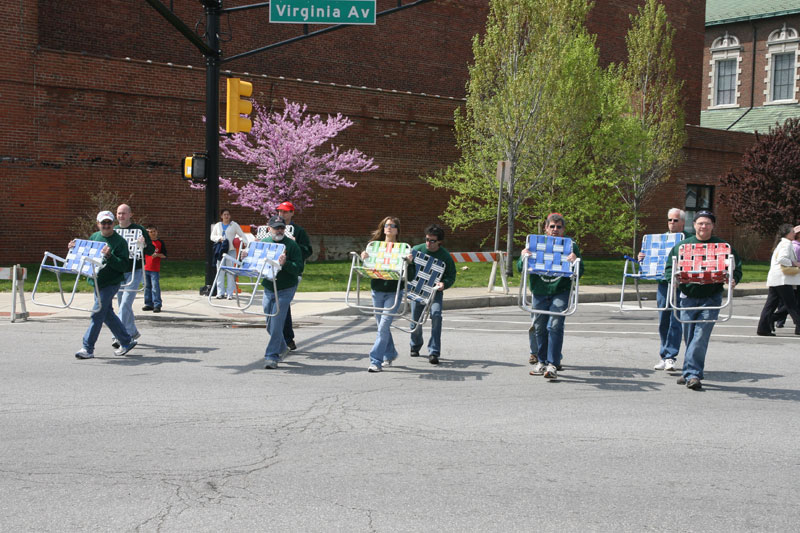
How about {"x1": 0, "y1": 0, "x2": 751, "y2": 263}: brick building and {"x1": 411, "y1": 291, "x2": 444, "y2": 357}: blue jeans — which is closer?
{"x1": 411, "y1": 291, "x2": 444, "y2": 357}: blue jeans

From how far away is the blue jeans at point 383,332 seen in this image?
374 inches

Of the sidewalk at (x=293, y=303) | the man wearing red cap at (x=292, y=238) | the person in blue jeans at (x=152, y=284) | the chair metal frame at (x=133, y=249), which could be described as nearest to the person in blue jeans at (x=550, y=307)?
the man wearing red cap at (x=292, y=238)

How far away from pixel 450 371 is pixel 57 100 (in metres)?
19.3

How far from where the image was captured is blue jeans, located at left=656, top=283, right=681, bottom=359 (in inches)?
381

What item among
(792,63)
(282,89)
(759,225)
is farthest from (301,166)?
(792,63)

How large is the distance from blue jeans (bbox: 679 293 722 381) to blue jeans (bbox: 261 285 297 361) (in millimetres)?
4315

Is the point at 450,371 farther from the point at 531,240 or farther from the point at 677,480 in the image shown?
the point at 677,480

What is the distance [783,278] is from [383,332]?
712 centimetres

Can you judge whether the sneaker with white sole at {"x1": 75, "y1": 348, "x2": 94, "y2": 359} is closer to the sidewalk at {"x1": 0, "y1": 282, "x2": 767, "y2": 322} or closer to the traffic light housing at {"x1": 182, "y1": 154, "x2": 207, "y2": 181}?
the sidewalk at {"x1": 0, "y1": 282, "x2": 767, "y2": 322}

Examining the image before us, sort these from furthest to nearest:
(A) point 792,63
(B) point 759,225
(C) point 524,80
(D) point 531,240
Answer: (A) point 792,63
(B) point 759,225
(C) point 524,80
(D) point 531,240

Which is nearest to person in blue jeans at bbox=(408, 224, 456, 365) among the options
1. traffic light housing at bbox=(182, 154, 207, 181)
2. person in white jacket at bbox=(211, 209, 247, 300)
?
person in white jacket at bbox=(211, 209, 247, 300)

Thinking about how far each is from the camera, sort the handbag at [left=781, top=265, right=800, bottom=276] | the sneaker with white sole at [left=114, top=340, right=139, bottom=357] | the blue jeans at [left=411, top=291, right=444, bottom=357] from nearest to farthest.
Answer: the blue jeans at [left=411, top=291, right=444, bottom=357]
the sneaker with white sole at [left=114, top=340, right=139, bottom=357]
the handbag at [left=781, top=265, right=800, bottom=276]

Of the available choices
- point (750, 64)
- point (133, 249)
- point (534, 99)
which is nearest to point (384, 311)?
point (133, 249)

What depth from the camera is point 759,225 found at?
34344 millimetres
